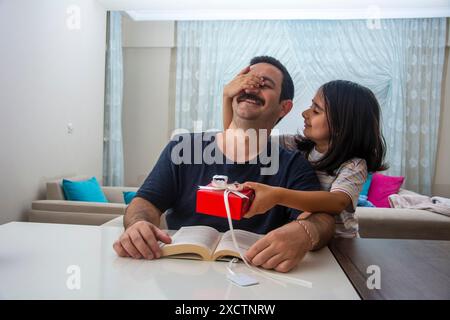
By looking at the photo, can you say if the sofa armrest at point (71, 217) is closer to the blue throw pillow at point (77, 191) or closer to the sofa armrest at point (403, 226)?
the blue throw pillow at point (77, 191)

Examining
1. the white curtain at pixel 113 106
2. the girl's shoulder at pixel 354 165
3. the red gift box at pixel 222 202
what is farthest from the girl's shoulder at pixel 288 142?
the white curtain at pixel 113 106

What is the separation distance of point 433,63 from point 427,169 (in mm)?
1094

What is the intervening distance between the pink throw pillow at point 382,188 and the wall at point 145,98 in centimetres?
221

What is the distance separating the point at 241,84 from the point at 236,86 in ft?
0.06

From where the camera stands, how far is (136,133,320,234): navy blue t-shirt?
1072 mm

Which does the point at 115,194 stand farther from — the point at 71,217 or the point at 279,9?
the point at 279,9

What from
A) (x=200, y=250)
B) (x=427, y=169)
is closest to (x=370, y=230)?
(x=200, y=250)

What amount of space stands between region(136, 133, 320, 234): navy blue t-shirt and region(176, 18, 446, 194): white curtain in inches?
108

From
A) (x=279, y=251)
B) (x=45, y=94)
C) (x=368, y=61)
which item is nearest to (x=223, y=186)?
(x=279, y=251)

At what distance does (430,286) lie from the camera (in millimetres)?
645

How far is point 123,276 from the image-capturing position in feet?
2.03

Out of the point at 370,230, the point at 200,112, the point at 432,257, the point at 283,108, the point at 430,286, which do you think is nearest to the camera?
the point at 430,286

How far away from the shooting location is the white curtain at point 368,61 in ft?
12.7

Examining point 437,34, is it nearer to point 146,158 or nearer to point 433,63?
point 433,63
